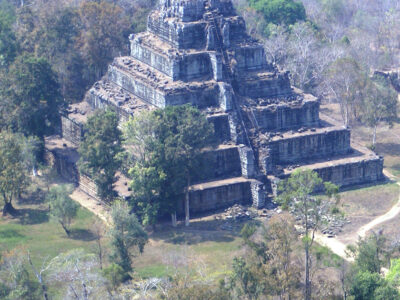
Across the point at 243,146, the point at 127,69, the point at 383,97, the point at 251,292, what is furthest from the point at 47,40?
the point at 251,292

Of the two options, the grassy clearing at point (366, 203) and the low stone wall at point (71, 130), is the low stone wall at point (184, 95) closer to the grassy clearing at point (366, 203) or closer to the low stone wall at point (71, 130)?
the low stone wall at point (71, 130)

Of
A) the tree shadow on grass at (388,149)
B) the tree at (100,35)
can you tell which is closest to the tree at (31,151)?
the tree at (100,35)

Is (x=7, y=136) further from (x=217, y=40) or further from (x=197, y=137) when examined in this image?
(x=217, y=40)

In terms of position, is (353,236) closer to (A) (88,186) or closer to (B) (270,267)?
(B) (270,267)

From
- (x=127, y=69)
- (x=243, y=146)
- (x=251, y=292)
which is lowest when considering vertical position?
(x=251, y=292)

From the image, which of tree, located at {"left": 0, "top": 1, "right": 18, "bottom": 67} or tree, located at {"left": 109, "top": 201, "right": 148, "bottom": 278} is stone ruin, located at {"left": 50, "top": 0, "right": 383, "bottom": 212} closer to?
tree, located at {"left": 109, "top": 201, "right": 148, "bottom": 278}
